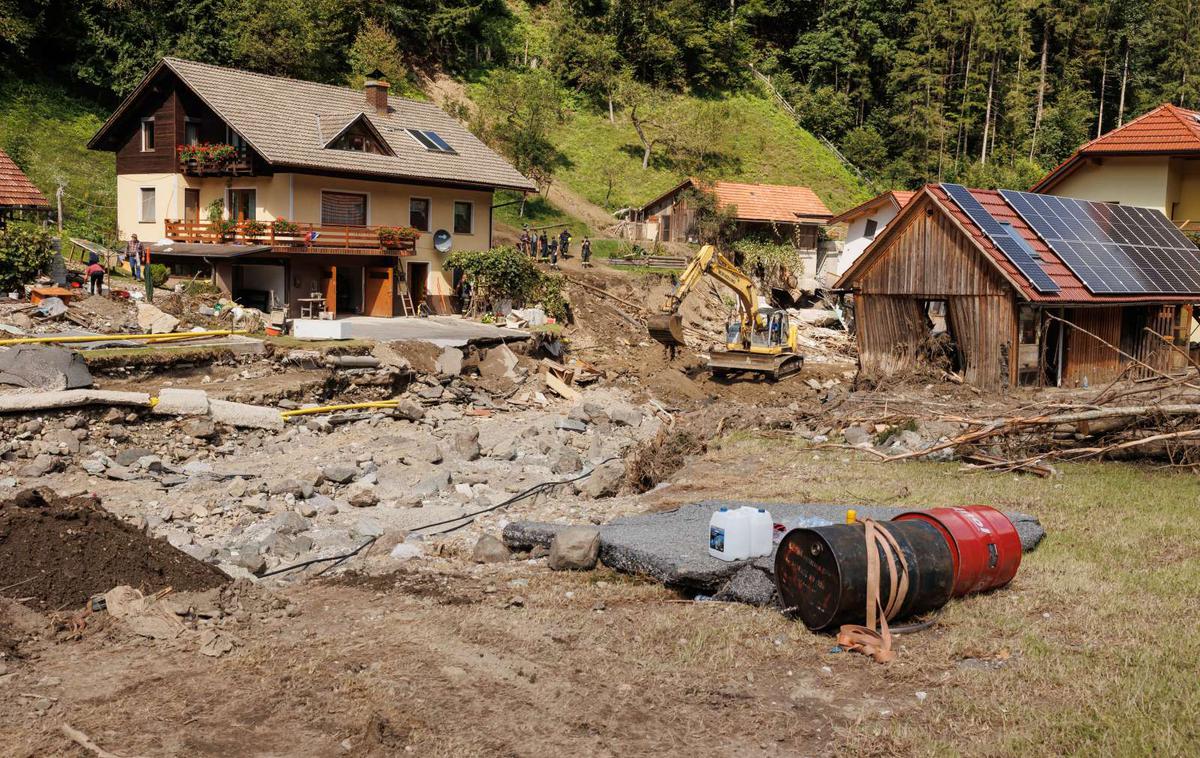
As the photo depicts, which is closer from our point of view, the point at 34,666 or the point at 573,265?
the point at 34,666

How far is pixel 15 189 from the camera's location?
90.3 feet

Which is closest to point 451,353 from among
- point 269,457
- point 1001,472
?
point 269,457

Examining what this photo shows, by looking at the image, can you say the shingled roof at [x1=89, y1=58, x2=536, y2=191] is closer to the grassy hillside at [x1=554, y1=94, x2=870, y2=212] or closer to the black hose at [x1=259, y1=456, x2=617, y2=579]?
the black hose at [x1=259, y1=456, x2=617, y2=579]

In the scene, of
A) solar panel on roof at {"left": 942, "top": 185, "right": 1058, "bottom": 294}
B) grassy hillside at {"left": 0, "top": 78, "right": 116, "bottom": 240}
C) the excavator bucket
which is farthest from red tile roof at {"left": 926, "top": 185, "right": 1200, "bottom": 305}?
grassy hillside at {"left": 0, "top": 78, "right": 116, "bottom": 240}

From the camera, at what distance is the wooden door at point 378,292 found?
111ft

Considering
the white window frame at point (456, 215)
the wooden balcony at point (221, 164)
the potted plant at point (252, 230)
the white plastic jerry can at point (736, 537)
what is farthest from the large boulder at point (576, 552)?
the white window frame at point (456, 215)

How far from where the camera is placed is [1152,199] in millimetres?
33812

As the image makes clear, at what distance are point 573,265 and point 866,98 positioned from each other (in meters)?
37.2

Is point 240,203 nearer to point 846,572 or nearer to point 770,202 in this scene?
point 770,202

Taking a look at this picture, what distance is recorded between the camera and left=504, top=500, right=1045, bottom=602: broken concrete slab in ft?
35.4

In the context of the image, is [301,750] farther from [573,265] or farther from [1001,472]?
[573,265]

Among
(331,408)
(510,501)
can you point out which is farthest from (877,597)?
(331,408)

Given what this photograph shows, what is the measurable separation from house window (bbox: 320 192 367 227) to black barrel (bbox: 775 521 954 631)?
86.7 ft

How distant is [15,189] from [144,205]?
8.82 meters
